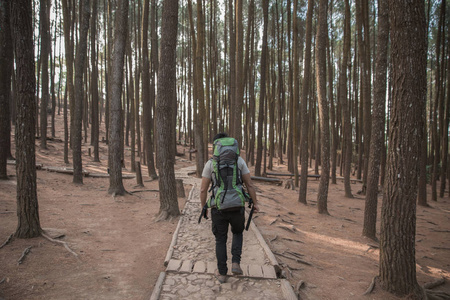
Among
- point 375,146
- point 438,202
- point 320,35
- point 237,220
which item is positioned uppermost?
point 320,35

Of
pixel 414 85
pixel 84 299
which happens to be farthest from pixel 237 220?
pixel 414 85

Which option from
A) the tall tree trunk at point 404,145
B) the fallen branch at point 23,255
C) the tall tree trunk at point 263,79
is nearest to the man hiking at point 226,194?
the tall tree trunk at point 404,145

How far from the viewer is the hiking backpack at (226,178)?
3199 mm

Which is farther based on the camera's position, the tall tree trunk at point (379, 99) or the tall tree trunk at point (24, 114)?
the tall tree trunk at point (379, 99)

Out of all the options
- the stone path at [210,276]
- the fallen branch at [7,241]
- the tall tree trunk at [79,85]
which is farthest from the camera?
the tall tree trunk at [79,85]

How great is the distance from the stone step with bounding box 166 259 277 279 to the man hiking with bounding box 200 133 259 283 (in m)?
0.18

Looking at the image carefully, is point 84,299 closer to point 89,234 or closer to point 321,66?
point 89,234

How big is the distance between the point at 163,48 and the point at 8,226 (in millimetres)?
4469

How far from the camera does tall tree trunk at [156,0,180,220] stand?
20.1ft

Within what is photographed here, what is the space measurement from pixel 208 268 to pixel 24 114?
3465mm

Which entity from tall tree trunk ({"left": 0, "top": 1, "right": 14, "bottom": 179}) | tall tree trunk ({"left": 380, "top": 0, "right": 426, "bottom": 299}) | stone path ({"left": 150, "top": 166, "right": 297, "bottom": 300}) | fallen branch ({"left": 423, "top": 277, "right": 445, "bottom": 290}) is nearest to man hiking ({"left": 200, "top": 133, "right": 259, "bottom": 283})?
stone path ({"left": 150, "top": 166, "right": 297, "bottom": 300})

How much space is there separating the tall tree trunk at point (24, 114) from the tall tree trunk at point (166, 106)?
249 centimetres

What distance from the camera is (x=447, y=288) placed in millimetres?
4074

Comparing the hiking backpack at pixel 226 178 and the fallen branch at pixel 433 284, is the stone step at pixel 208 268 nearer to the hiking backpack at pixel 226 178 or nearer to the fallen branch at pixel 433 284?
the hiking backpack at pixel 226 178
